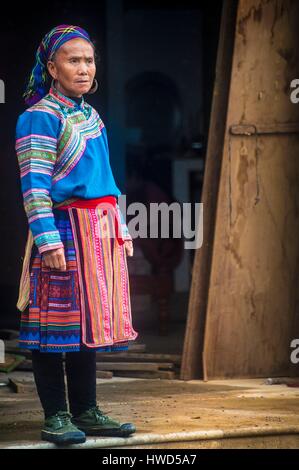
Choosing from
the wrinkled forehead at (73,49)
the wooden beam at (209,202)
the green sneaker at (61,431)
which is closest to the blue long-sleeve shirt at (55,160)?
the wrinkled forehead at (73,49)

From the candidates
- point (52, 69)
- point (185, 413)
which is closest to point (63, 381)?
point (185, 413)

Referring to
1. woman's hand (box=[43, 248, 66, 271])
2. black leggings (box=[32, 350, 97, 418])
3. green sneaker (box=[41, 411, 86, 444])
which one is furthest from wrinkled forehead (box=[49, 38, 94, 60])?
green sneaker (box=[41, 411, 86, 444])

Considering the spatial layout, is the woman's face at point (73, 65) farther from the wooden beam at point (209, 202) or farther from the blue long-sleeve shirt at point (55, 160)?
the wooden beam at point (209, 202)

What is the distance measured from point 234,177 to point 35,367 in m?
2.51

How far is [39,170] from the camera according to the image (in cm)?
463

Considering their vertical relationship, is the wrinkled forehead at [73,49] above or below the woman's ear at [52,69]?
above

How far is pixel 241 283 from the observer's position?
6938mm

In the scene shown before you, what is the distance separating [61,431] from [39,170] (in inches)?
45.4

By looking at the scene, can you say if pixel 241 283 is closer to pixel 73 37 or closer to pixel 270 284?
pixel 270 284

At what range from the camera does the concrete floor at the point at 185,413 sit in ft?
16.3

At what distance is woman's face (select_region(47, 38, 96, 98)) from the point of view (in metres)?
4.75

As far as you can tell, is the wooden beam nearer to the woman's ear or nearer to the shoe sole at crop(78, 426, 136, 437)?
the shoe sole at crop(78, 426, 136, 437)

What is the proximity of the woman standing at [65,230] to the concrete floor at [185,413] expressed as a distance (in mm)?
227

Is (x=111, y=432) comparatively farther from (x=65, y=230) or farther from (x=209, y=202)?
(x=209, y=202)
